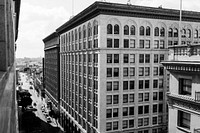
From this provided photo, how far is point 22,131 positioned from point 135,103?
36.9 m

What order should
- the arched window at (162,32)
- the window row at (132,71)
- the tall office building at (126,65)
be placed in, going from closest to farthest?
the tall office building at (126,65), the window row at (132,71), the arched window at (162,32)

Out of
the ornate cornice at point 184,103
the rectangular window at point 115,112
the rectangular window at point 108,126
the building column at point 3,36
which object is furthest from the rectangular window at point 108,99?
the building column at point 3,36

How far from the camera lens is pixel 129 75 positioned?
1587 inches

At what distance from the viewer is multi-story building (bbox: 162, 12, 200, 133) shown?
14.3 m

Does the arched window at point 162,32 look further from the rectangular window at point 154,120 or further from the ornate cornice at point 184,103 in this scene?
the ornate cornice at point 184,103

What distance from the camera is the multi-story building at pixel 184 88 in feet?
46.9

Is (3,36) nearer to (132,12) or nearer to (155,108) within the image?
(132,12)

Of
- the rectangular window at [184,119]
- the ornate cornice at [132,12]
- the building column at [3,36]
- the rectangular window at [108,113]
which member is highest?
the ornate cornice at [132,12]

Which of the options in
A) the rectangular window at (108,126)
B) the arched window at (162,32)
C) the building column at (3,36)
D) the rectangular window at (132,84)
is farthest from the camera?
the arched window at (162,32)

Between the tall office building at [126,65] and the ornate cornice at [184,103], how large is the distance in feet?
73.2

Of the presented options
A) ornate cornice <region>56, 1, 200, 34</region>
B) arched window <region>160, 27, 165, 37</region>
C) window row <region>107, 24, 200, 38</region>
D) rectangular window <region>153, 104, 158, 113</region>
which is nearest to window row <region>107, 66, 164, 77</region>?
rectangular window <region>153, 104, 158, 113</region>

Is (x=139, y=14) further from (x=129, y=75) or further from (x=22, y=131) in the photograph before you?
(x=22, y=131)

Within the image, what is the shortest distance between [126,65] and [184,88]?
24116 mm

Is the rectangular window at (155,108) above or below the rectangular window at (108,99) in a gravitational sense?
below
